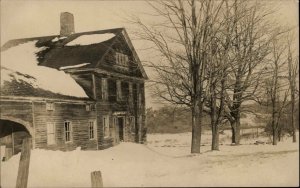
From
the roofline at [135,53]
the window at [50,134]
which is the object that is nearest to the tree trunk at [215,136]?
the roofline at [135,53]

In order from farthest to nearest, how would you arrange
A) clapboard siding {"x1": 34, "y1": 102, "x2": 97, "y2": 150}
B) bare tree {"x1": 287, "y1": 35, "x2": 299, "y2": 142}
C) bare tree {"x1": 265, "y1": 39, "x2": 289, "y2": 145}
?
clapboard siding {"x1": 34, "y1": 102, "x2": 97, "y2": 150} → bare tree {"x1": 265, "y1": 39, "x2": 289, "y2": 145} → bare tree {"x1": 287, "y1": 35, "x2": 299, "y2": 142}

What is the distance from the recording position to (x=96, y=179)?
3176 millimetres

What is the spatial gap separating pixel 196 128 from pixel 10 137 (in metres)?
1.66

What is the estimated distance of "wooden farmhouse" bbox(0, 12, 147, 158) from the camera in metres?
3.35

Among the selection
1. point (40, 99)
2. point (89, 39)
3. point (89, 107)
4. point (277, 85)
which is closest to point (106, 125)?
point (89, 107)

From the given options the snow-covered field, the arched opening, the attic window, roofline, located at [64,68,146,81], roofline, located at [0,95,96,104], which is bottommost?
the snow-covered field

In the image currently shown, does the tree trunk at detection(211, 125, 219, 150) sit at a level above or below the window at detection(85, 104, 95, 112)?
below

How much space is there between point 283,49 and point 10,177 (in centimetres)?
244

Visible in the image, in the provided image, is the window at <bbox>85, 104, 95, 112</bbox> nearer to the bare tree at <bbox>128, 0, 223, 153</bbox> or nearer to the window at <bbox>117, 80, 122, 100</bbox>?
the window at <bbox>117, 80, 122, 100</bbox>

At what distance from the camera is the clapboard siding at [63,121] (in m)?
3.44

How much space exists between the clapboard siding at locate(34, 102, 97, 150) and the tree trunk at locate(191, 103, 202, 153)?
0.79 m

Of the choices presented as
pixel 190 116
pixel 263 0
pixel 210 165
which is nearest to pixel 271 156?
pixel 210 165

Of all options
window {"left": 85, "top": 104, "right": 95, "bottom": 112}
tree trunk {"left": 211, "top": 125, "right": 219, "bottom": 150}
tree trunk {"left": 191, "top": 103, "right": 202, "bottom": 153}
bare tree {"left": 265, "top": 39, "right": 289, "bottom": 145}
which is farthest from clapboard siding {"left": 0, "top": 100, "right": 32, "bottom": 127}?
bare tree {"left": 265, "top": 39, "right": 289, "bottom": 145}

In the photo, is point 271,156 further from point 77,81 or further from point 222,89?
point 77,81
